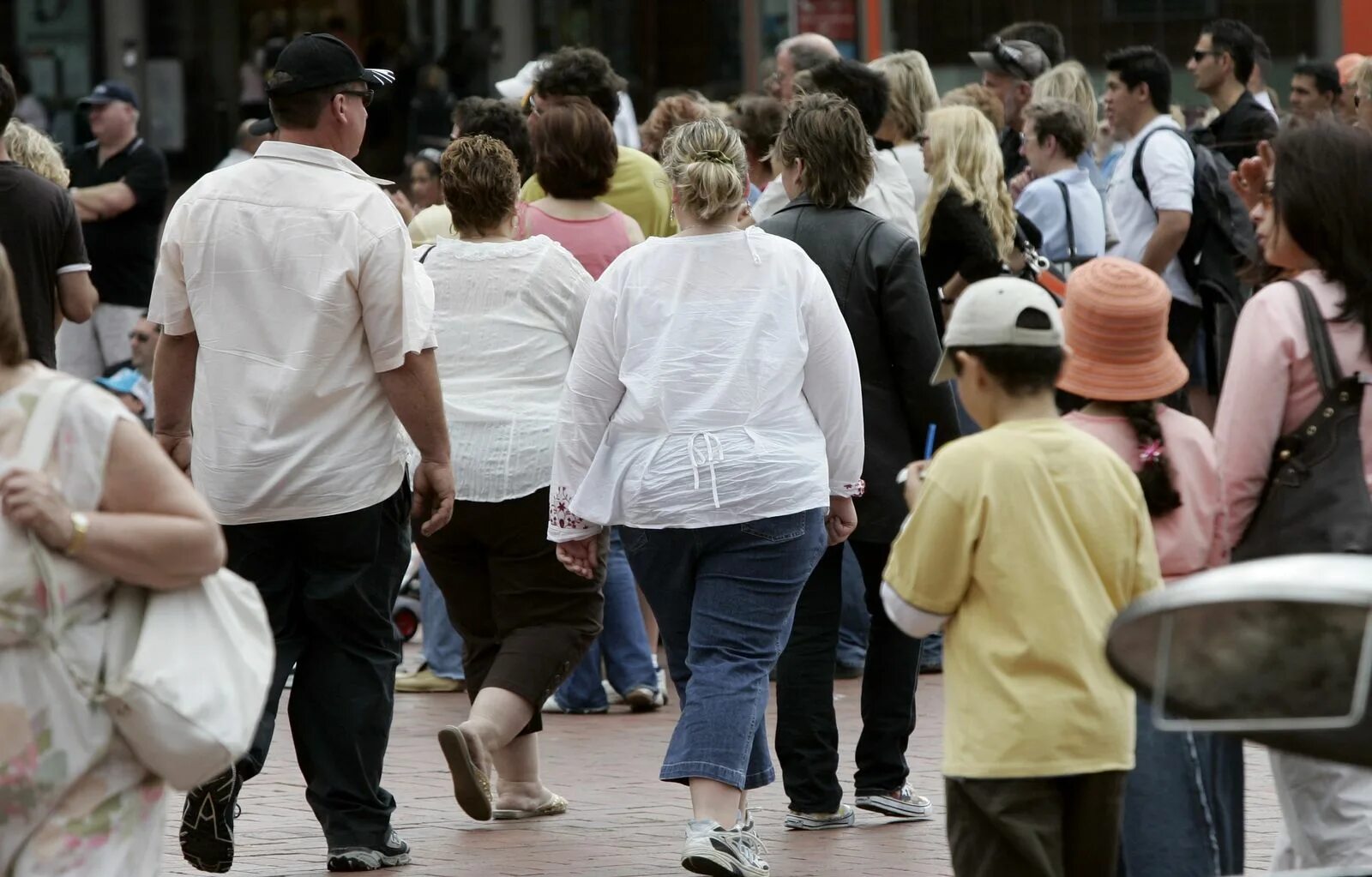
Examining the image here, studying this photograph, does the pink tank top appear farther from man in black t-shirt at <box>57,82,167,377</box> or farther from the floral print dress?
man in black t-shirt at <box>57,82,167,377</box>

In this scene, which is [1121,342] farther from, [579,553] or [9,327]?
[9,327]

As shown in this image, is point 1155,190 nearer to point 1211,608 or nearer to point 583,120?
point 583,120

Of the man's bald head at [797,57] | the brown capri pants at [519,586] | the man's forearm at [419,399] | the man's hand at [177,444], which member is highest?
the man's bald head at [797,57]

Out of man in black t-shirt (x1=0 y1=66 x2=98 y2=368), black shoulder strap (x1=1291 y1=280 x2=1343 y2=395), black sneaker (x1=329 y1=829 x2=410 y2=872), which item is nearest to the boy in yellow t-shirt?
black shoulder strap (x1=1291 y1=280 x2=1343 y2=395)

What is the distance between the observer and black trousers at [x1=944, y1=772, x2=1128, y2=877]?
4.08m

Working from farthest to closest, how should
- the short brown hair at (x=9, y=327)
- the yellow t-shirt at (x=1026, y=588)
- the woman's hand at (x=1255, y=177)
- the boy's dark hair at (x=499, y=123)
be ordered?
the boy's dark hair at (x=499, y=123) < the woman's hand at (x=1255, y=177) < the yellow t-shirt at (x=1026, y=588) < the short brown hair at (x=9, y=327)

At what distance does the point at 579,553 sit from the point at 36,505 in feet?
8.15

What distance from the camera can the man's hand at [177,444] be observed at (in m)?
5.97

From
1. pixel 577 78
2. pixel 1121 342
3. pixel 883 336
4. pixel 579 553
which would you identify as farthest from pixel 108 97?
pixel 1121 342

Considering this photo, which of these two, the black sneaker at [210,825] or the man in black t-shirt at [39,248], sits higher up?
the man in black t-shirt at [39,248]

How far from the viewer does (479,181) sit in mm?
6426

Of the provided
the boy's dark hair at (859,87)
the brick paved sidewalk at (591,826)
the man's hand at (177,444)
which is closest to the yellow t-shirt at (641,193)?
the boy's dark hair at (859,87)

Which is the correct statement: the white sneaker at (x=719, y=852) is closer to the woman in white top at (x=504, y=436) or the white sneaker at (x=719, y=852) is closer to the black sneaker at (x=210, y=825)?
the woman in white top at (x=504, y=436)

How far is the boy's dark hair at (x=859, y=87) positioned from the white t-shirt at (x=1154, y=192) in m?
Result: 1.89
